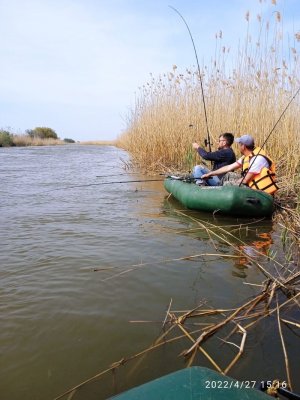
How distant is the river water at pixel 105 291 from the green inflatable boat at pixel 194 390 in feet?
1.92

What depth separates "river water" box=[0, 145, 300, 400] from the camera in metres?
1.90

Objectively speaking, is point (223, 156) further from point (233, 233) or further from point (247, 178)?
point (233, 233)

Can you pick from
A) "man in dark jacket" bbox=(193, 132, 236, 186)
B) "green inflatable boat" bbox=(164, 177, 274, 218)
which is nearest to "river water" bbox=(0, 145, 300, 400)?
"green inflatable boat" bbox=(164, 177, 274, 218)

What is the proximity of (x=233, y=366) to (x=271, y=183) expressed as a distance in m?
3.67

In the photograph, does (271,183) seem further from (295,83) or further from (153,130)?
(153,130)

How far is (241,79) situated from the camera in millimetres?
7406

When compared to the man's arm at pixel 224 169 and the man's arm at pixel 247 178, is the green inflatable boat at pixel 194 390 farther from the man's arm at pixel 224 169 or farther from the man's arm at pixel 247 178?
the man's arm at pixel 224 169

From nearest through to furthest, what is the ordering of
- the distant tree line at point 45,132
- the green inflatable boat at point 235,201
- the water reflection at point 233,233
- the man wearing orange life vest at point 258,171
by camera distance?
1. the water reflection at point 233,233
2. the green inflatable boat at point 235,201
3. the man wearing orange life vest at point 258,171
4. the distant tree line at point 45,132

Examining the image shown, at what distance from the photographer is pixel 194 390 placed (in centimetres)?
121

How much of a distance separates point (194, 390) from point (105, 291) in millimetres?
1618

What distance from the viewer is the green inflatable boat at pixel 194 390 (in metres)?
1.19

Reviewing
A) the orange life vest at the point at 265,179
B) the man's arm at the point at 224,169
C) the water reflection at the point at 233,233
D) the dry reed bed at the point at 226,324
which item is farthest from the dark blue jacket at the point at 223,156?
the dry reed bed at the point at 226,324

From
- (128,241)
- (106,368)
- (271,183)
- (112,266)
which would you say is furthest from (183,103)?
(106,368)

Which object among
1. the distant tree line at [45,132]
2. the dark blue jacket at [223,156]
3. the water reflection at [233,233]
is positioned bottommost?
the water reflection at [233,233]
